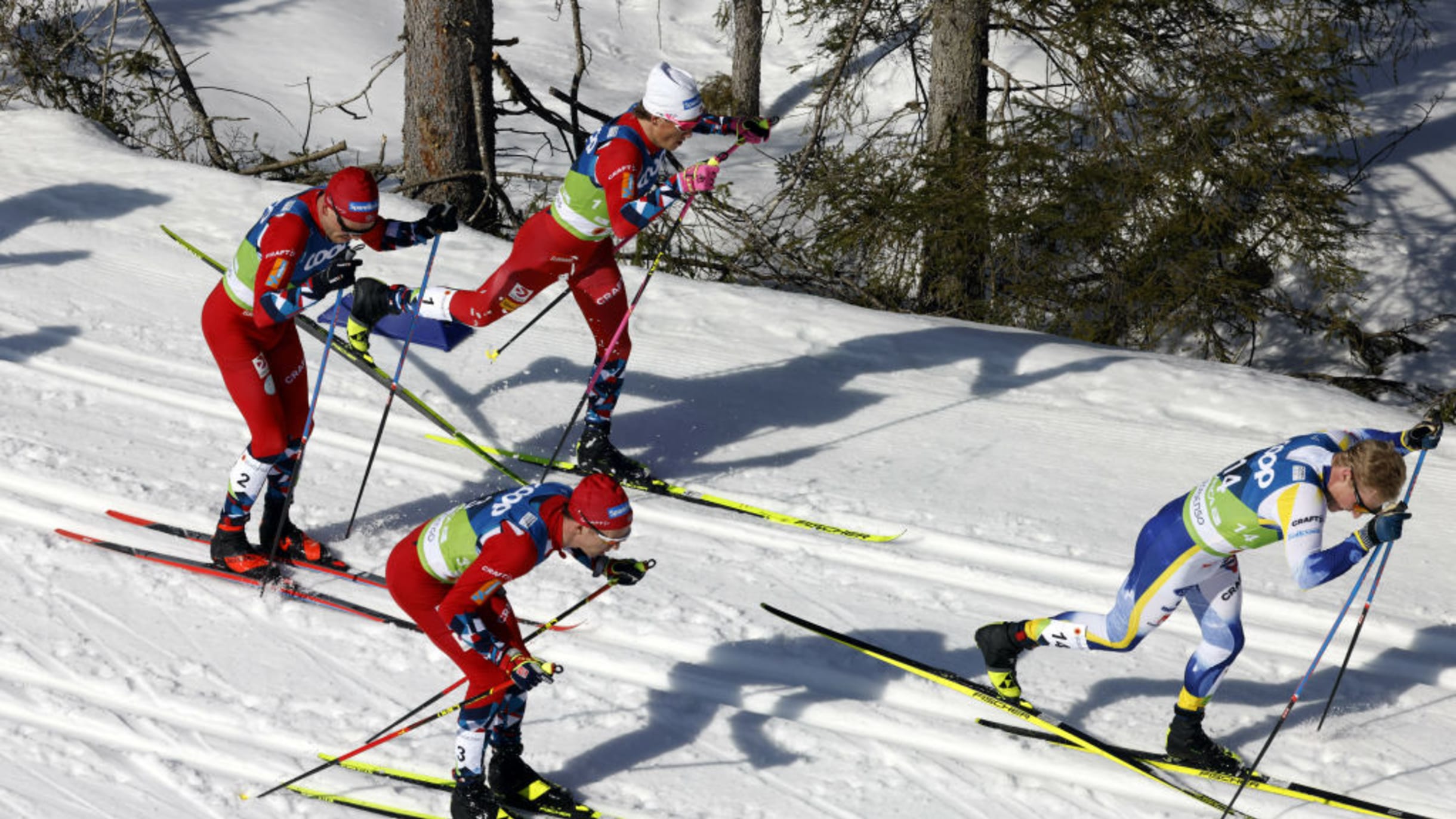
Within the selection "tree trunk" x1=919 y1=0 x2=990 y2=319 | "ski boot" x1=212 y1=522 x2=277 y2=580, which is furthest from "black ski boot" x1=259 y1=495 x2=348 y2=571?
"tree trunk" x1=919 y1=0 x2=990 y2=319

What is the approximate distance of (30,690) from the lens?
479 centimetres

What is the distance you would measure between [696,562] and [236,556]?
198cm

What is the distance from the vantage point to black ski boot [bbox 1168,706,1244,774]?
189 inches

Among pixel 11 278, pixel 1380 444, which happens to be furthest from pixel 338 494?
pixel 1380 444

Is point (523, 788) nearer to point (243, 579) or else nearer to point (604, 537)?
point (604, 537)

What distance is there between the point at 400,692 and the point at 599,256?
7.73 ft

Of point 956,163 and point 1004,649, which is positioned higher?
point 956,163

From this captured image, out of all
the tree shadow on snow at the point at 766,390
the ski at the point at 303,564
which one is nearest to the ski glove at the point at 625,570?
the ski at the point at 303,564

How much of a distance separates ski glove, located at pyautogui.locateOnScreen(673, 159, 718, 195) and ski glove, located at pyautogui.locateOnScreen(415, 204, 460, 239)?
1041 mm

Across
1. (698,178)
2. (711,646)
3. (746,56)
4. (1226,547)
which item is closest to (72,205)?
(698,178)

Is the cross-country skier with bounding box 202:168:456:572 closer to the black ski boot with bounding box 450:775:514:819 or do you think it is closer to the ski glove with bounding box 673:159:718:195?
the ski glove with bounding box 673:159:718:195

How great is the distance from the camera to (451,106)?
9.41m

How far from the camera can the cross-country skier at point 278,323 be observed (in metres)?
5.14

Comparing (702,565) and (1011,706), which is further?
(702,565)
